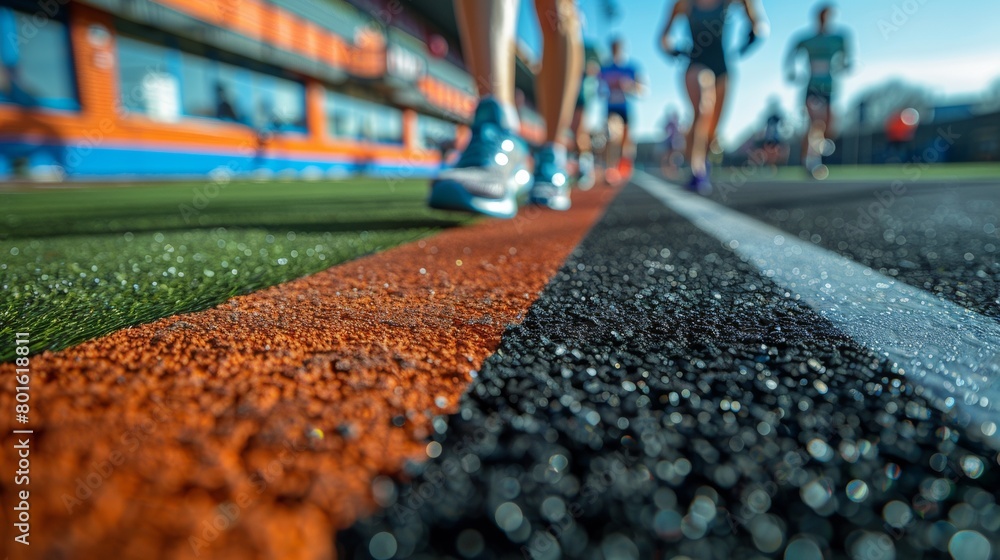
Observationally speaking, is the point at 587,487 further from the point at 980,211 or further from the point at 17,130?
the point at 17,130

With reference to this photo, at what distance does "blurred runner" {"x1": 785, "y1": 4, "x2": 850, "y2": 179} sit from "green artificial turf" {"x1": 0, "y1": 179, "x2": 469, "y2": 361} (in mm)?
7811

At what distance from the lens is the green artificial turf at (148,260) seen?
0.82 metres

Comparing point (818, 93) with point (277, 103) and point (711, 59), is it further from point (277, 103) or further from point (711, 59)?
point (277, 103)

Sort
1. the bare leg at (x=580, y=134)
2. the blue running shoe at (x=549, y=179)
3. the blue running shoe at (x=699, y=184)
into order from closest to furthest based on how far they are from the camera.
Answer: the blue running shoe at (x=549, y=179)
the blue running shoe at (x=699, y=184)
the bare leg at (x=580, y=134)

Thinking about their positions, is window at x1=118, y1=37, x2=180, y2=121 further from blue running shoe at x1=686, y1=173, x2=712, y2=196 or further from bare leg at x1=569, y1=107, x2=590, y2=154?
blue running shoe at x1=686, y1=173, x2=712, y2=196

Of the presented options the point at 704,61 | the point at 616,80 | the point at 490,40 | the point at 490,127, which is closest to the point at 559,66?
the point at 490,40

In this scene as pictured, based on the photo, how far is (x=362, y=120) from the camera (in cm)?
1669

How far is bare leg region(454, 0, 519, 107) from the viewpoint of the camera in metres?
2.01

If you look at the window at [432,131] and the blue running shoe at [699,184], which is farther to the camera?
the window at [432,131]

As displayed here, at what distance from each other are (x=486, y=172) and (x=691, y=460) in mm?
1625

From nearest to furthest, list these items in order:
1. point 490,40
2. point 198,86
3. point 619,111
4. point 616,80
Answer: point 490,40 < point 616,80 < point 619,111 < point 198,86

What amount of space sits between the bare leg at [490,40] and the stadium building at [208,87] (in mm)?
8487

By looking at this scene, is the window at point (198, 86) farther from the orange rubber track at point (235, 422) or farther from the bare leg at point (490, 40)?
the orange rubber track at point (235, 422)

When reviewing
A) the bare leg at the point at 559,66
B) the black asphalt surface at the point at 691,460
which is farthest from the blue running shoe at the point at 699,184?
the black asphalt surface at the point at 691,460
